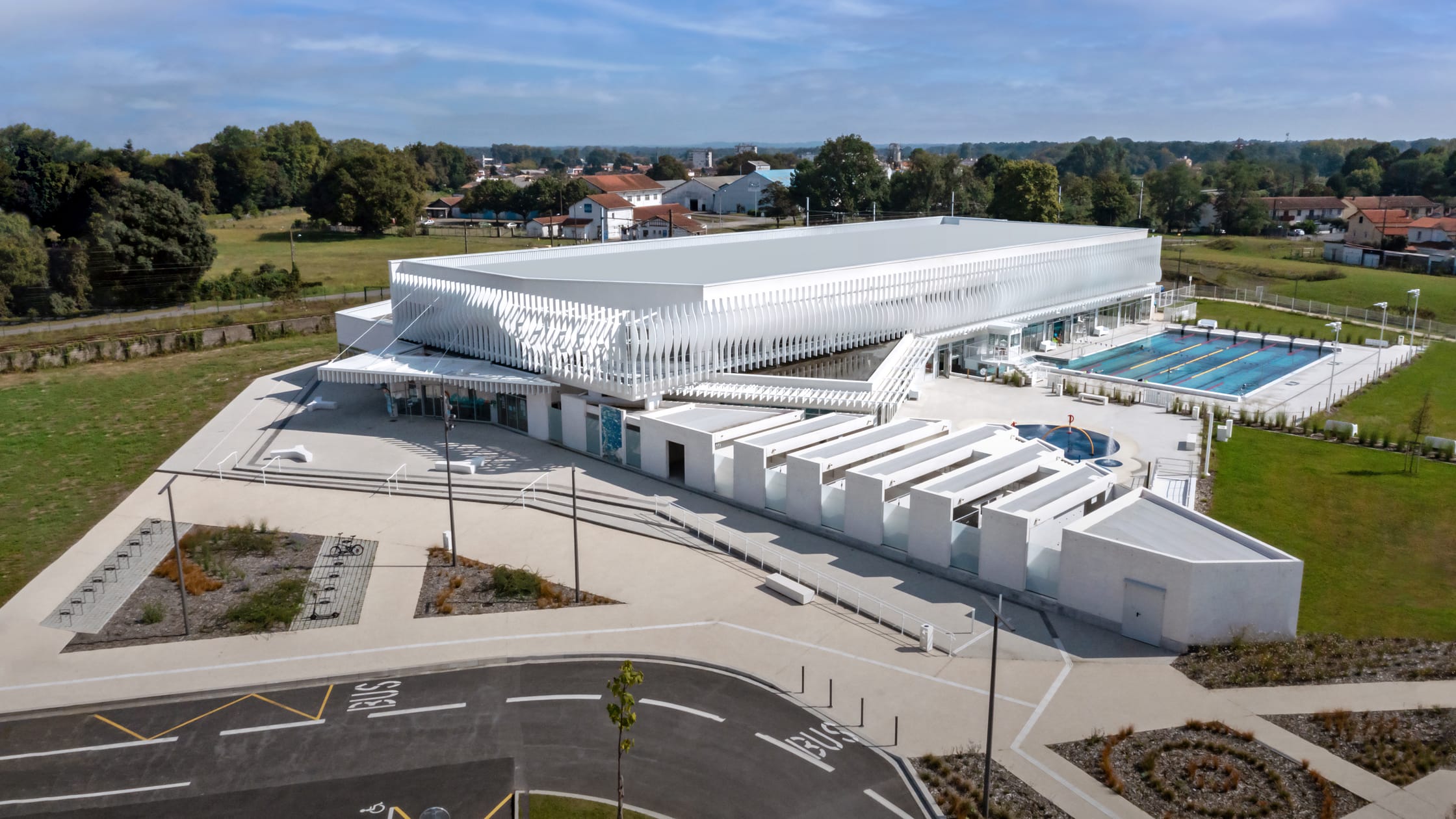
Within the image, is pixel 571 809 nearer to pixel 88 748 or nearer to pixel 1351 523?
pixel 88 748

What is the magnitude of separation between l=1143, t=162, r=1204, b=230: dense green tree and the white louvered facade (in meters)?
60.5

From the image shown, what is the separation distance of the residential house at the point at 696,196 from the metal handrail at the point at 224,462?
9895 cm

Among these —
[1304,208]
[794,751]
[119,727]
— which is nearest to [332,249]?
[119,727]

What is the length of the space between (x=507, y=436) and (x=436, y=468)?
4141mm

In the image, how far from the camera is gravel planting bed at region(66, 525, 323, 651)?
24.0 meters

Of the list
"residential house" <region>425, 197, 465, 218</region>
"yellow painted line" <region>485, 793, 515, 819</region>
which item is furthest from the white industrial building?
"residential house" <region>425, 197, 465, 218</region>

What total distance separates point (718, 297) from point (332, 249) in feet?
226

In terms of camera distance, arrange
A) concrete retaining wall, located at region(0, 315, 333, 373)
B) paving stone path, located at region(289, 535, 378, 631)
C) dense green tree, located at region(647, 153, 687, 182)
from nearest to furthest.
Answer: paving stone path, located at region(289, 535, 378, 631) → concrete retaining wall, located at region(0, 315, 333, 373) → dense green tree, located at region(647, 153, 687, 182)

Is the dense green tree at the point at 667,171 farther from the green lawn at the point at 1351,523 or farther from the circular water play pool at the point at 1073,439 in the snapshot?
the green lawn at the point at 1351,523

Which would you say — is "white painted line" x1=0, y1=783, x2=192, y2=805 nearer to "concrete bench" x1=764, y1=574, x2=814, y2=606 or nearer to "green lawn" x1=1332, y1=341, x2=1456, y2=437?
"concrete bench" x1=764, y1=574, x2=814, y2=606

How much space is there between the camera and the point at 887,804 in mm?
17469

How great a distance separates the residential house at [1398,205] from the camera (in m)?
115

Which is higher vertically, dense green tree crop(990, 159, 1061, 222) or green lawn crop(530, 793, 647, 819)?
dense green tree crop(990, 159, 1061, 222)

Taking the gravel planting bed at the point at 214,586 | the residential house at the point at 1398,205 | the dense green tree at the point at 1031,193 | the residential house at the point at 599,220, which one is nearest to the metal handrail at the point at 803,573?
the gravel planting bed at the point at 214,586
